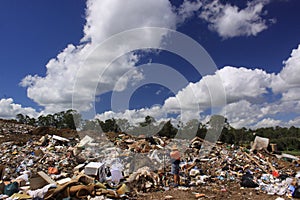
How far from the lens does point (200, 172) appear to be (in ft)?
27.6

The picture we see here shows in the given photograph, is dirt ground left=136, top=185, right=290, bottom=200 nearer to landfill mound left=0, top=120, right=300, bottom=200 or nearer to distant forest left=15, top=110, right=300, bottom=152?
landfill mound left=0, top=120, right=300, bottom=200

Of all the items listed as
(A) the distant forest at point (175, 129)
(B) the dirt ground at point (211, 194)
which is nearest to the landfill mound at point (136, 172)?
(B) the dirt ground at point (211, 194)

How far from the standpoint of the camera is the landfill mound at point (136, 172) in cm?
589

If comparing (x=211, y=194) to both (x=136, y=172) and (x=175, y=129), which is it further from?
(x=175, y=129)

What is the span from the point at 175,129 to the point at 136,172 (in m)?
22.9

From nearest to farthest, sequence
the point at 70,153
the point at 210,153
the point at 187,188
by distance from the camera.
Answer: the point at 187,188
the point at 70,153
the point at 210,153

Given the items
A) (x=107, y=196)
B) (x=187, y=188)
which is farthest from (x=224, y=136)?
(x=107, y=196)

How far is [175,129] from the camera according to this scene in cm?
2998

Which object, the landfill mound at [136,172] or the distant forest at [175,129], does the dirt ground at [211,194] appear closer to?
the landfill mound at [136,172]

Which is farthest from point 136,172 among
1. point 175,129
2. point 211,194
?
point 175,129

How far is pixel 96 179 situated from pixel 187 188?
252 centimetres

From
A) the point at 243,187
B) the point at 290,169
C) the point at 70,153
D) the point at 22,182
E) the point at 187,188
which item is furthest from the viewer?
the point at 290,169

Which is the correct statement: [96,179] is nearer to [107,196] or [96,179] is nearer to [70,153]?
[107,196]

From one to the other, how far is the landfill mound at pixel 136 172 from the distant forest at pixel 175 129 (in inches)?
404
